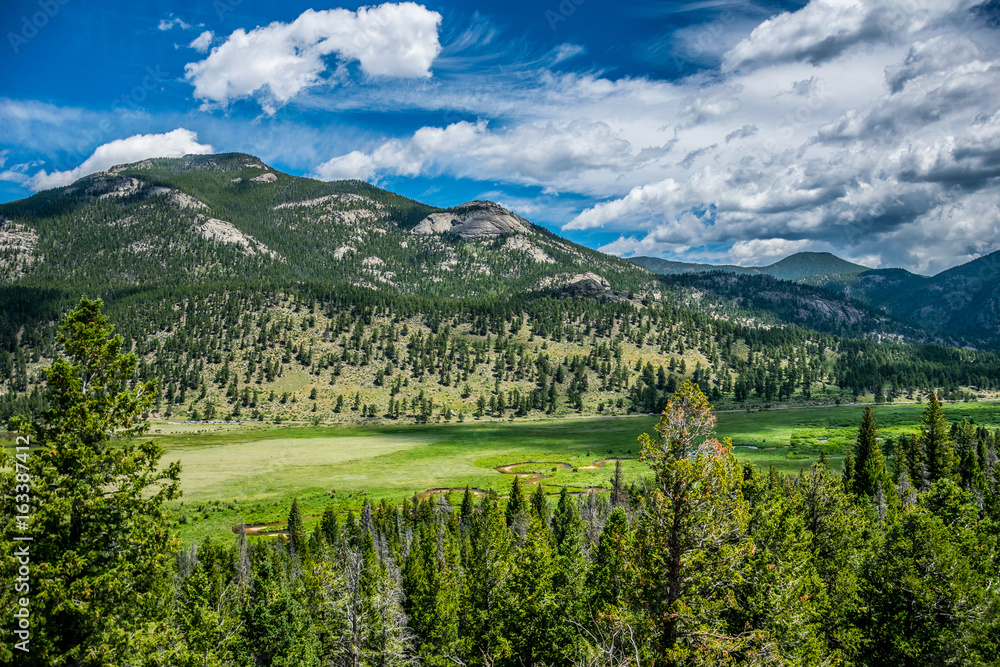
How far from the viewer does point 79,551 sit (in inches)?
542

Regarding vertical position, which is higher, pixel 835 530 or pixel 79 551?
pixel 79 551

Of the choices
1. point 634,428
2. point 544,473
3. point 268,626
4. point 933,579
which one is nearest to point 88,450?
point 268,626

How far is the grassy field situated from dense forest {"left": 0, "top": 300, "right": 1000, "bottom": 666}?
5386 cm

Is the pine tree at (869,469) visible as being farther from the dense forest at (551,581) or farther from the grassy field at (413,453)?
the grassy field at (413,453)

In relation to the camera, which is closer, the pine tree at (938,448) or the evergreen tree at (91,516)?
the evergreen tree at (91,516)

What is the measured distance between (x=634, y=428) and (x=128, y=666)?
16664cm

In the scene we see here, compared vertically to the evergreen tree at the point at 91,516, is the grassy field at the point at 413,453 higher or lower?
lower

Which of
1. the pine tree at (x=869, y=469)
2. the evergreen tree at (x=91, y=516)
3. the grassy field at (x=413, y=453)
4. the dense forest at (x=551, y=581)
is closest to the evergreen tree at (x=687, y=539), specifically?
the dense forest at (x=551, y=581)

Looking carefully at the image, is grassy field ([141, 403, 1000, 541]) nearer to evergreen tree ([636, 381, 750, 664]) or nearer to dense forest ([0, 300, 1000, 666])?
dense forest ([0, 300, 1000, 666])

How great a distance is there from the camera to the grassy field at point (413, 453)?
93250mm

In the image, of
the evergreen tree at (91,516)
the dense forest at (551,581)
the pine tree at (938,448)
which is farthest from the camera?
the pine tree at (938,448)

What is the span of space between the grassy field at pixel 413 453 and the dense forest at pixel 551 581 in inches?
2121

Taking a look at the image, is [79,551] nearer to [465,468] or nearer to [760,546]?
[760,546]

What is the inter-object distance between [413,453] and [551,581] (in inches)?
4379
